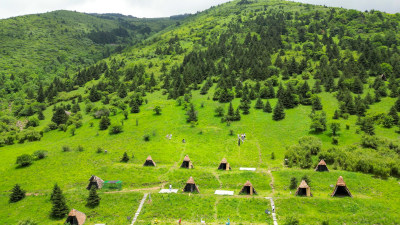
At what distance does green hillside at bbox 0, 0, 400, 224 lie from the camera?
50688 millimetres

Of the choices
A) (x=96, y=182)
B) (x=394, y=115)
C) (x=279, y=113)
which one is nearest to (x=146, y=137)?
(x=96, y=182)

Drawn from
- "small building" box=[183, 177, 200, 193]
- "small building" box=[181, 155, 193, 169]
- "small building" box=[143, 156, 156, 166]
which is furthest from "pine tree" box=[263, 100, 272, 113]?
"small building" box=[183, 177, 200, 193]

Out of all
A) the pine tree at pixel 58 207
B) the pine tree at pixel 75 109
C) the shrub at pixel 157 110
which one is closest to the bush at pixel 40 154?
the pine tree at pixel 58 207

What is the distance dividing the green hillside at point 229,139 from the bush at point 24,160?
462 millimetres

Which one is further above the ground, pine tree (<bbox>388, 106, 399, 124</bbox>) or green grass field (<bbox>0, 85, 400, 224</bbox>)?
pine tree (<bbox>388, 106, 399, 124</bbox>)

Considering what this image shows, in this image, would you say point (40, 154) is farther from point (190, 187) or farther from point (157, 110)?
point (190, 187)

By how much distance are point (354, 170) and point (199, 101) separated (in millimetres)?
77842

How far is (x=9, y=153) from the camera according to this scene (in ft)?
299

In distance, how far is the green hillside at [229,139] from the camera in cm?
5069

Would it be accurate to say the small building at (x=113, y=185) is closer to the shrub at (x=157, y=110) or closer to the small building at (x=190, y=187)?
the small building at (x=190, y=187)

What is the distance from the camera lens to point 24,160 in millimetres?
76688

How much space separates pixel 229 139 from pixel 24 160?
64.1 m

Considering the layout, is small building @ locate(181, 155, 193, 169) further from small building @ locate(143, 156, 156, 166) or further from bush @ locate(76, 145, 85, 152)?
bush @ locate(76, 145, 85, 152)

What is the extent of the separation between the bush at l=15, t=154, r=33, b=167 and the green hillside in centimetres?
46
